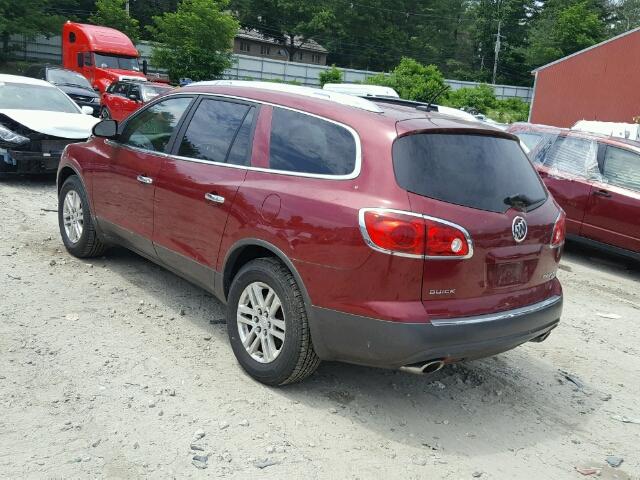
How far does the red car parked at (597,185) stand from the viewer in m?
8.16

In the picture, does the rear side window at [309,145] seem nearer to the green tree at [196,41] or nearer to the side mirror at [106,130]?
the side mirror at [106,130]

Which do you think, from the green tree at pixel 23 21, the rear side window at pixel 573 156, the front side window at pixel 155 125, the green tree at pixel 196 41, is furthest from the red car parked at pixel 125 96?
the green tree at pixel 23 21

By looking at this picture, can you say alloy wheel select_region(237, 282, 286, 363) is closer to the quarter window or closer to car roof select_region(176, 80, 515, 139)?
the quarter window

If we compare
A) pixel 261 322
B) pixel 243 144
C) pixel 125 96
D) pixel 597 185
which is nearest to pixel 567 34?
pixel 125 96

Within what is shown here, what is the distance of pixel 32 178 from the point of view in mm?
10406

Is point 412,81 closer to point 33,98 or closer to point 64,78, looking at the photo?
point 64,78

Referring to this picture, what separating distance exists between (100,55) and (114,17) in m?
15.1

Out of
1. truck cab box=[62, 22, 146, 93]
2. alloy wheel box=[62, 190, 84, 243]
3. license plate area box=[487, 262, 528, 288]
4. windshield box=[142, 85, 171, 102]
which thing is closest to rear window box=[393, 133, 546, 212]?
license plate area box=[487, 262, 528, 288]

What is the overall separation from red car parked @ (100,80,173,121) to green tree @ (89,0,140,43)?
59.8 feet

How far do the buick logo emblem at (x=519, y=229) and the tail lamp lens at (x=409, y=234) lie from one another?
502mm

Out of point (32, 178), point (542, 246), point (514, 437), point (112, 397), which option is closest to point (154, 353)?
point (112, 397)

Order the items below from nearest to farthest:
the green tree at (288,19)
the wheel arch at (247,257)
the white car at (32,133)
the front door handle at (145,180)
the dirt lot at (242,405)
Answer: the dirt lot at (242,405) < the wheel arch at (247,257) < the front door handle at (145,180) < the white car at (32,133) < the green tree at (288,19)

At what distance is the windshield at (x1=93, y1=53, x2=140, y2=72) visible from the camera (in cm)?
2248

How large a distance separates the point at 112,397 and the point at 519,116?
40066 mm
